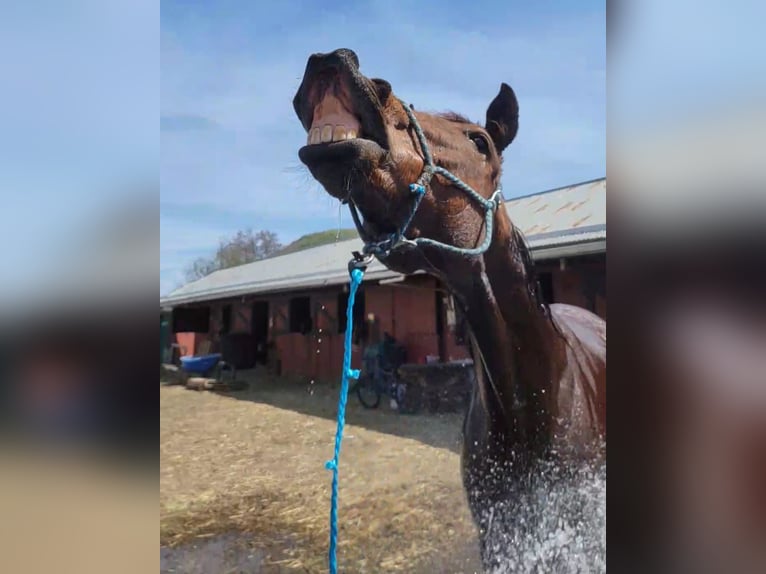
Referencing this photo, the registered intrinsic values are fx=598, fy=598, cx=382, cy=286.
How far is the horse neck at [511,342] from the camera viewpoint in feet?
6.89

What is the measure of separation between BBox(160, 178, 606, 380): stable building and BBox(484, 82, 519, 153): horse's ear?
2.42 ft

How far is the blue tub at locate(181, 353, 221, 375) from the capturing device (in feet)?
71.3

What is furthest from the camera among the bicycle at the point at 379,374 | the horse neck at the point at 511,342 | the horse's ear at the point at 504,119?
the bicycle at the point at 379,374

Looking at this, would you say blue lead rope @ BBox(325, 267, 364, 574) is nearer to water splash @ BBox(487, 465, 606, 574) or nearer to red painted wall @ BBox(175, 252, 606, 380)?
water splash @ BBox(487, 465, 606, 574)

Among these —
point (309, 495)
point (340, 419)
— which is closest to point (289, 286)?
point (309, 495)

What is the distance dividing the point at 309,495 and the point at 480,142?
575 cm

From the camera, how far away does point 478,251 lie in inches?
76.6

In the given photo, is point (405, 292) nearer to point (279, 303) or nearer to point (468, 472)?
point (279, 303)

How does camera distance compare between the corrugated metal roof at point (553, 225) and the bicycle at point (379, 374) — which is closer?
the corrugated metal roof at point (553, 225)

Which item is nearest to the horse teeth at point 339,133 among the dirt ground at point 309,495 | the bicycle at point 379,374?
the dirt ground at point 309,495

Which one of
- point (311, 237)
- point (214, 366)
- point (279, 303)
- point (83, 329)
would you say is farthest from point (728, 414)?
point (311, 237)

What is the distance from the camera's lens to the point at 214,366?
22.6 meters

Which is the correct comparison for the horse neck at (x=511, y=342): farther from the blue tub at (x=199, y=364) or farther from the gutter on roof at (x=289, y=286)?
the blue tub at (x=199, y=364)

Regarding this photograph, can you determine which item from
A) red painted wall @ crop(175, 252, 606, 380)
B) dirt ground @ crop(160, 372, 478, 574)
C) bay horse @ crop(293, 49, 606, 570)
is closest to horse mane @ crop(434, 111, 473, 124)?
bay horse @ crop(293, 49, 606, 570)
